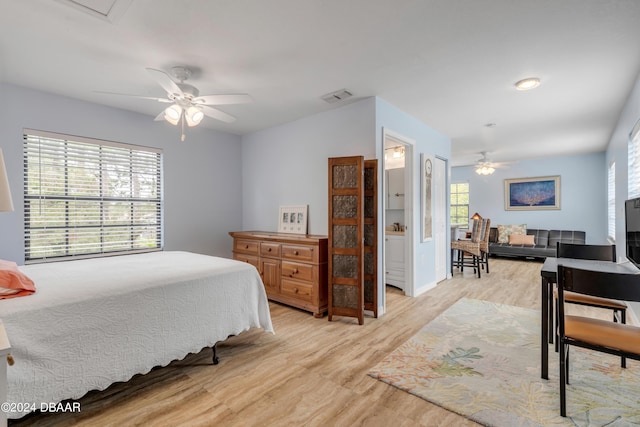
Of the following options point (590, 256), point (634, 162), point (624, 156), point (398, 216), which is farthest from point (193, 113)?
point (624, 156)

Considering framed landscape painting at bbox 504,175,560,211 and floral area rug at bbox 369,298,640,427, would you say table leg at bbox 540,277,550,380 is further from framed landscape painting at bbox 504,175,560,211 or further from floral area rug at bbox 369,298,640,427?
framed landscape painting at bbox 504,175,560,211

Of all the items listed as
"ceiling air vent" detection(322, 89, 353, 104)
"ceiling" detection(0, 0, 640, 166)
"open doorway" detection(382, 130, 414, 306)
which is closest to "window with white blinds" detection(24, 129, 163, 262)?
"ceiling" detection(0, 0, 640, 166)

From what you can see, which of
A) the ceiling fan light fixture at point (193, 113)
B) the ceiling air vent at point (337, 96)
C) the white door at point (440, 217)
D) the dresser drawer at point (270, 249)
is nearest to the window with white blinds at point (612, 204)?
the white door at point (440, 217)

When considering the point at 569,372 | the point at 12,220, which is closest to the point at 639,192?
the point at 569,372

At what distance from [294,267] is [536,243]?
21.1 feet

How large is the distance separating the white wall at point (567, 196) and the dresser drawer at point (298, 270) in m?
6.64

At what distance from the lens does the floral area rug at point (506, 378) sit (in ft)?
5.55

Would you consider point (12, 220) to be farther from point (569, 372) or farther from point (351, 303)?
point (569, 372)

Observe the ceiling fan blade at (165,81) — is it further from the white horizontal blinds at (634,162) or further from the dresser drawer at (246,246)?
the white horizontal blinds at (634,162)

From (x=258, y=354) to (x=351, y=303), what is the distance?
43.6 inches

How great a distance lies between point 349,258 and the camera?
10.3 feet

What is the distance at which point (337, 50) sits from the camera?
7.65 ft

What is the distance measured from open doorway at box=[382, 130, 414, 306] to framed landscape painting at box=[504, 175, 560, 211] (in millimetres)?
4497

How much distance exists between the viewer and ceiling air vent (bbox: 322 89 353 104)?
3.13 metres
